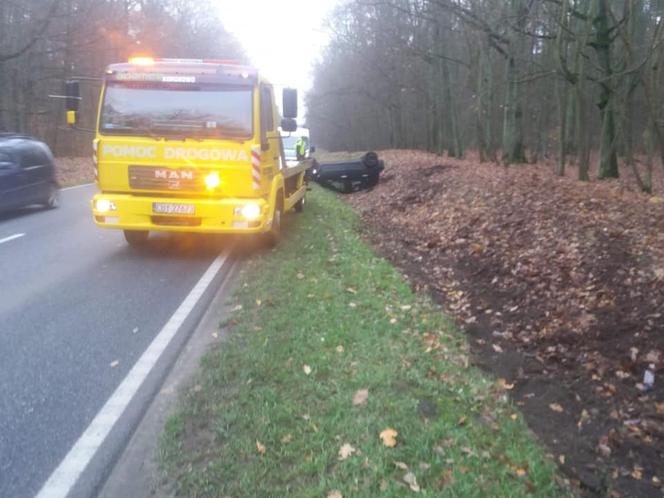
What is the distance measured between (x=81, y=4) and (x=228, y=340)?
87.3 ft

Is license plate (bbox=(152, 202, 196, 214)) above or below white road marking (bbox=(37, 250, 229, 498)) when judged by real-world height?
above

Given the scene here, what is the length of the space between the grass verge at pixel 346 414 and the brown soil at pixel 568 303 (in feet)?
1.08

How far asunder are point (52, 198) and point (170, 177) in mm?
7886

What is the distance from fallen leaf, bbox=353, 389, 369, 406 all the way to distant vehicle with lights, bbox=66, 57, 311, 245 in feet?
16.1

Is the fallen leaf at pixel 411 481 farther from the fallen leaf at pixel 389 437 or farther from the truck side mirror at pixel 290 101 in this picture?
the truck side mirror at pixel 290 101

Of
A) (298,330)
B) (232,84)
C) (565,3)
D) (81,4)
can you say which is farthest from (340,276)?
(81,4)

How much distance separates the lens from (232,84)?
9242 millimetres

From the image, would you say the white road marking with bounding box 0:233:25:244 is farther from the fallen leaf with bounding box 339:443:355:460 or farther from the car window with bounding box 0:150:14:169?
the fallen leaf with bounding box 339:443:355:460

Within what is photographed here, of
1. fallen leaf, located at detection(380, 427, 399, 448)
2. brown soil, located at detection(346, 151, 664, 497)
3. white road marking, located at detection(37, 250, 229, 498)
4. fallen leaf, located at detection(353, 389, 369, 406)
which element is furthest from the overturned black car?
fallen leaf, located at detection(380, 427, 399, 448)

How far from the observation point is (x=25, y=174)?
14188mm

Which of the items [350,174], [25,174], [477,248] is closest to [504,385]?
[477,248]

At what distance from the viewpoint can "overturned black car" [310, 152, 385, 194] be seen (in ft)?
66.7

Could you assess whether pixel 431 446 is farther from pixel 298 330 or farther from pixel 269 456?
pixel 298 330

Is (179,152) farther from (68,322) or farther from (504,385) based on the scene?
(504,385)
